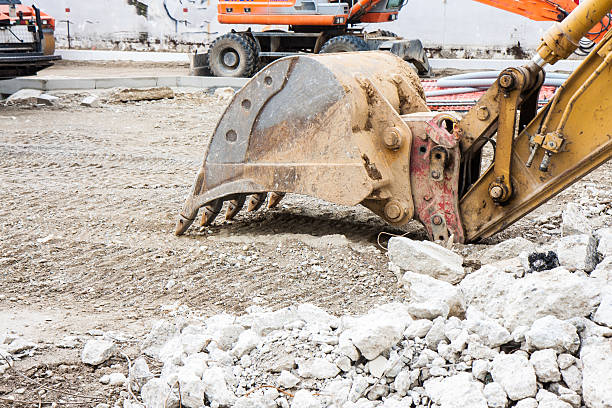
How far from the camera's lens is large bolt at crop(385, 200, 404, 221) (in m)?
4.07

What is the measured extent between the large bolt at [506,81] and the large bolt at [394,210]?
0.86 m

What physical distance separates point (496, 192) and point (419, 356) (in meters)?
1.62

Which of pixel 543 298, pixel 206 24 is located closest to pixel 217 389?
pixel 543 298

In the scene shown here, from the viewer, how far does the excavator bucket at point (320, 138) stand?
396 centimetres

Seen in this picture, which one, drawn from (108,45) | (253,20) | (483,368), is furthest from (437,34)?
(483,368)

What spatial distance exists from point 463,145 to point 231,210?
1.70m

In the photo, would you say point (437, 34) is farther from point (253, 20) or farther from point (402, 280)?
point (402, 280)

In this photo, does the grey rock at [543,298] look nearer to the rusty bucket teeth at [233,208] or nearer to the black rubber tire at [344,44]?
the rusty bucket teeth at [233,208]

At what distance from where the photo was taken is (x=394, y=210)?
4086mm

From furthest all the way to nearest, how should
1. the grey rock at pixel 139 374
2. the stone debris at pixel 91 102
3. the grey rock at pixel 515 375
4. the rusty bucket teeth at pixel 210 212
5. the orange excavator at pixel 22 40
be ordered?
the stone debris at pixel 91 102
the orange excavator at pixel 22 40
the rusty bucket teeth at pixel 210 212
the grey rock at pixel 139 374
the grey rock at pixel 515 375

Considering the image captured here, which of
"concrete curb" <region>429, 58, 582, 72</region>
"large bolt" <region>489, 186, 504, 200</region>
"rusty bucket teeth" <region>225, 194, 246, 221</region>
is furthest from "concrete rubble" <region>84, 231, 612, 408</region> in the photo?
"concrete curb" <region>429, 58, 582, 72</region>

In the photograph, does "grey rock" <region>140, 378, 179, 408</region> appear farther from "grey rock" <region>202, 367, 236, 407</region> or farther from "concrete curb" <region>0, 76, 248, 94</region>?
"concrete curb" <region>0, 76, 248, 94</region>

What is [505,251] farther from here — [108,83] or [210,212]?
[108,83]

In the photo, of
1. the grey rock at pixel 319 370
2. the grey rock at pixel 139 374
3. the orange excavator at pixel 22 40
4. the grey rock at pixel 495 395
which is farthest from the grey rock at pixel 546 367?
the orange excavator at pixel 22 40
